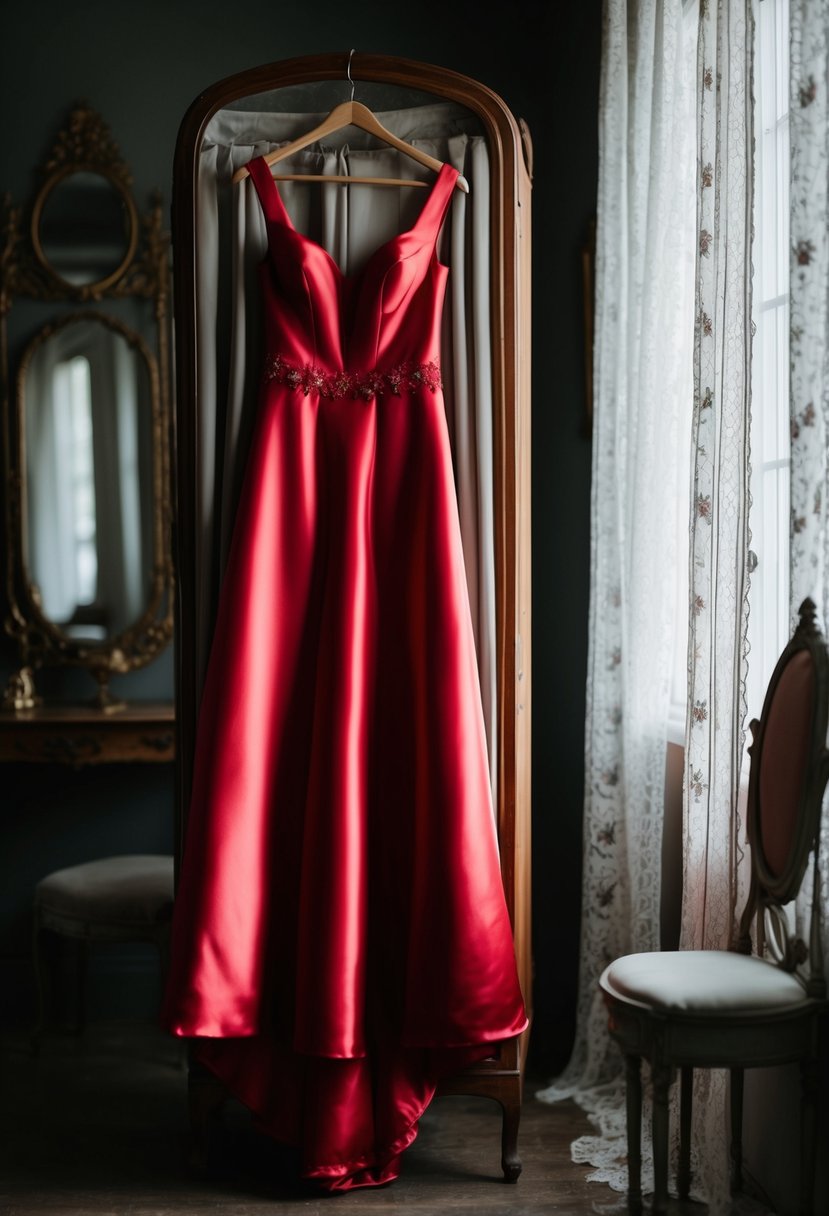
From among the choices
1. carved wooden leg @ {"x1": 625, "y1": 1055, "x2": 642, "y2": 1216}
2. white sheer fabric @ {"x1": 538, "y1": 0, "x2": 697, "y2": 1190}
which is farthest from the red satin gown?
white sheer fabric @ {"x1": 538, "y1": 0, "x2": 697, "y2": 1190}

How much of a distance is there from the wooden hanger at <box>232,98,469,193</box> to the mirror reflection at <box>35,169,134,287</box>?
3.76 feet

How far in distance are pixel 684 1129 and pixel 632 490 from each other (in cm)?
128

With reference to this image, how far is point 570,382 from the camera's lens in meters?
2.92

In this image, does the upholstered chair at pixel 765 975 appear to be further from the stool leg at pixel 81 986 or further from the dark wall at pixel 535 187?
the stool leg at pixel 81 986

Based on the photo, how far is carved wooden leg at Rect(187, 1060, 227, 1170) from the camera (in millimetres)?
2139

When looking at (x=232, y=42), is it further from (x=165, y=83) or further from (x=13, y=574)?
(x=13, y=574)

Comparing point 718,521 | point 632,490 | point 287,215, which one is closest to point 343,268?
point 287,215

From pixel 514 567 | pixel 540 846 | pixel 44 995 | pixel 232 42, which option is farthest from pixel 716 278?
pixel 44 995

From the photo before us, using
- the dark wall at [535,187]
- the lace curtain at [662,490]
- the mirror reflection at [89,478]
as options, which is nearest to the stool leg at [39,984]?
the dark wall at [535,187]

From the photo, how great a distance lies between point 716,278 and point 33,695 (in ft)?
7.05

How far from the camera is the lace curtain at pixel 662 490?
1.94 m

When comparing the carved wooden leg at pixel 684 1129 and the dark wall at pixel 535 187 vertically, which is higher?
the dark wall at pixel 535 187

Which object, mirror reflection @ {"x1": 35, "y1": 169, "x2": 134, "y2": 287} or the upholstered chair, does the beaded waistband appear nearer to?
the upholstered chair

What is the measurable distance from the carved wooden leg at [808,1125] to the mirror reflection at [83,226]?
105 inches
